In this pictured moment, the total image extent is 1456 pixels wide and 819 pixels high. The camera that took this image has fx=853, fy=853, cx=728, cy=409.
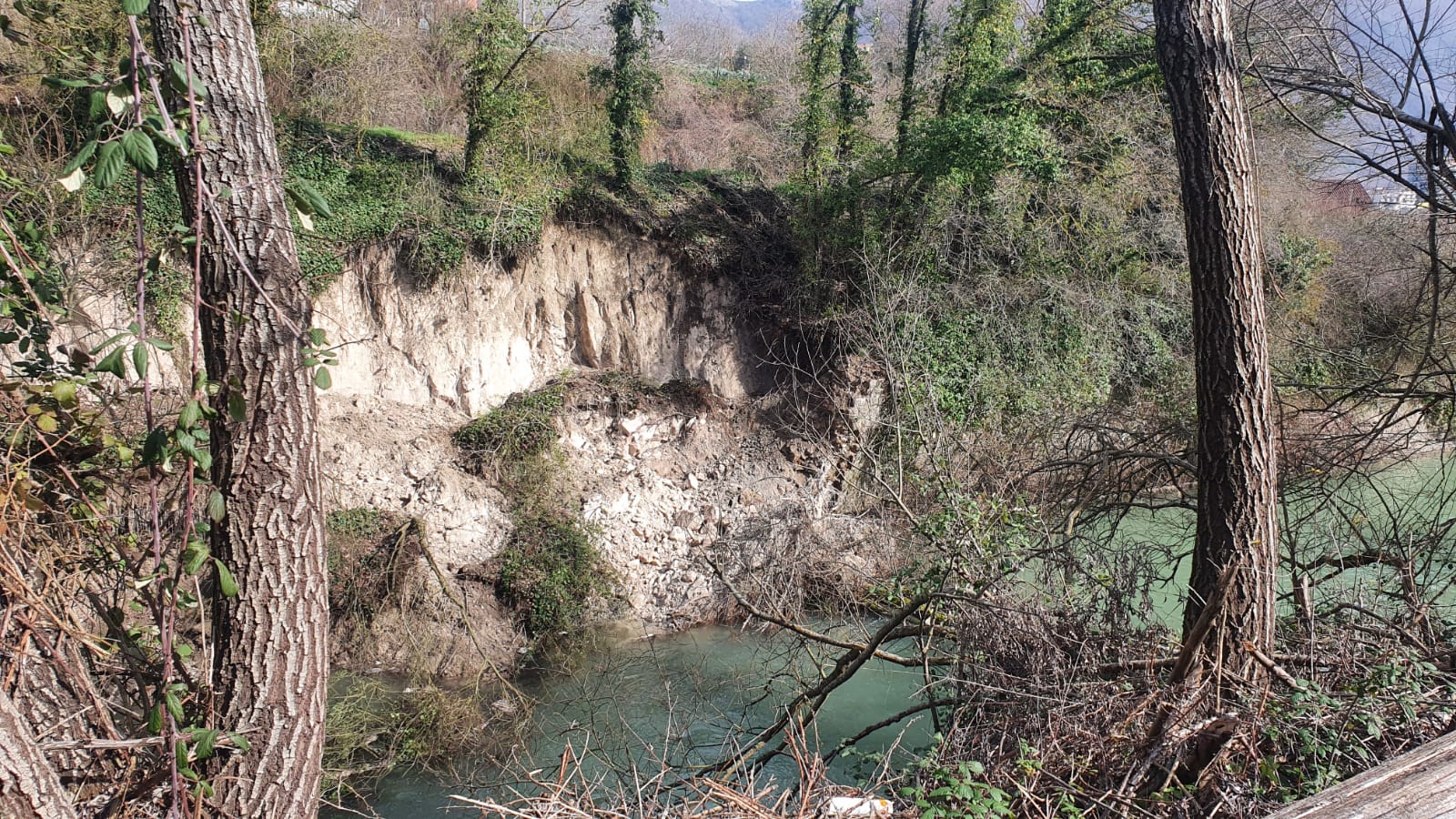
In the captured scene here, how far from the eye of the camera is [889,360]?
8477 mm

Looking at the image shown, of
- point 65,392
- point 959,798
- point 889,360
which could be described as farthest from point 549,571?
point 65,392

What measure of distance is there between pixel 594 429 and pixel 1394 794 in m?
10.7

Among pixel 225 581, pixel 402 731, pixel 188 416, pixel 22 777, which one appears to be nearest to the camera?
pixel 22 777

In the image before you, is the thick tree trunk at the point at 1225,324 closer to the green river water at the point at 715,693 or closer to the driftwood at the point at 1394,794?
the driftwood at the point at 1394,794

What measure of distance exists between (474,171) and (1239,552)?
10.9 meters

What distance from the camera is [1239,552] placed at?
383 centimetres

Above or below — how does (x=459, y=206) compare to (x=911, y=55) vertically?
below

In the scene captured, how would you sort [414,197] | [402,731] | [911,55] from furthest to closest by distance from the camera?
[911,55]
[414,197]
[402,731]

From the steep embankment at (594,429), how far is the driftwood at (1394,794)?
232 inches

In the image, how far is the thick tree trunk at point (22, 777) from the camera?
6.66 feet

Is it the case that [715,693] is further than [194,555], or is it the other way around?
[715,693]

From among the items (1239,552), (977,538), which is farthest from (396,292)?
(1239,552)

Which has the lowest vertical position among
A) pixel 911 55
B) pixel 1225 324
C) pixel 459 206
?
pixel 1225 324

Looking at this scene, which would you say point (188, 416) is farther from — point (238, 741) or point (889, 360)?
point (889, 360)
